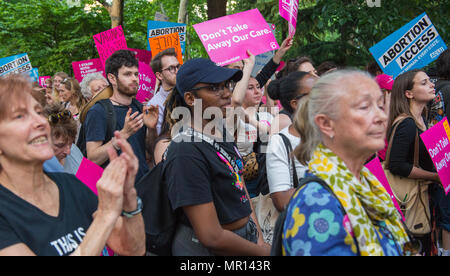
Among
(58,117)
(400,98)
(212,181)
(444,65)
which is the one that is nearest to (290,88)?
(400,98)

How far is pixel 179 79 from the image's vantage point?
9.23 feet

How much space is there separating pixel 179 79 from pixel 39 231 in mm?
1310

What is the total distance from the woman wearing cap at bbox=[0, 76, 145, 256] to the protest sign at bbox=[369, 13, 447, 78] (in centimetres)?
455

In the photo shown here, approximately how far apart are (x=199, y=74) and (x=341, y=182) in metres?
1.23

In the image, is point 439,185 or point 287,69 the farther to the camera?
point 287,69

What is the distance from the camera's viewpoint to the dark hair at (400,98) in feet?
14.1

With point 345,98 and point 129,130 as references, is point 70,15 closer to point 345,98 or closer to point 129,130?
point 129,130

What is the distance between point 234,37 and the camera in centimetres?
504

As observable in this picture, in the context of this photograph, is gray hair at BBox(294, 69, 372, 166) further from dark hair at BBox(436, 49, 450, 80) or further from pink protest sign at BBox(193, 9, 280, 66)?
dark hair at BBox(436, 49, 450, 80)

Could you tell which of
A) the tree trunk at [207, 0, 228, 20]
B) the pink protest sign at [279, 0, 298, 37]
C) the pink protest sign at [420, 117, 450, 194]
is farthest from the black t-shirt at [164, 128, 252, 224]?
the tree trunk at [207, 0, 228, 20]

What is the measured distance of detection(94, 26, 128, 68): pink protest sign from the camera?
265 inches
